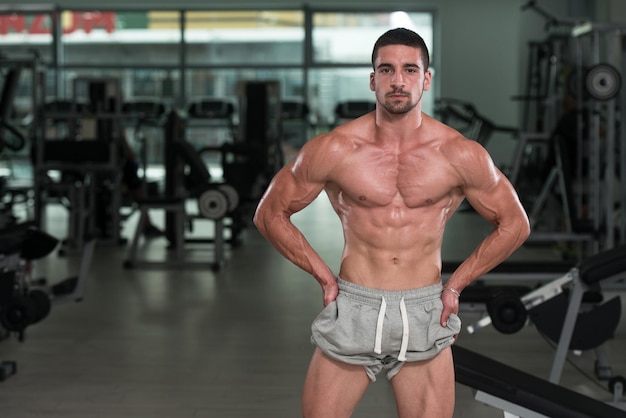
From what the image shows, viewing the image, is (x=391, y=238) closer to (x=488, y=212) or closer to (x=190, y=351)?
(x=488, y=212)

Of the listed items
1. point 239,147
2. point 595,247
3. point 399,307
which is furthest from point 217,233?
point 399,307

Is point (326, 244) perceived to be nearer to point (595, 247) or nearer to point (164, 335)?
point (595, 247)

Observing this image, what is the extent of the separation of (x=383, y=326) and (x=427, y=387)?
0.18 meters

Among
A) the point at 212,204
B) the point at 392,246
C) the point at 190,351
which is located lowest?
the point at 190,351

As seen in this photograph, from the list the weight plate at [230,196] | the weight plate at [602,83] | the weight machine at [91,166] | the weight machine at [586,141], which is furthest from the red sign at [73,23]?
the weight plate at [602,83]

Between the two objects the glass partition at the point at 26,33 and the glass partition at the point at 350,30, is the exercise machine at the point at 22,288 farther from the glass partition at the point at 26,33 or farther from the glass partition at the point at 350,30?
the glass partition at the point at 26,33

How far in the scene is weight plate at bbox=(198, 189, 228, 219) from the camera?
6.48 m

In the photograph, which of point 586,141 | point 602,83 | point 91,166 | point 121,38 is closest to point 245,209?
point 91,166

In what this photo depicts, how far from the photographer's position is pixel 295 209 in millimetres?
2049

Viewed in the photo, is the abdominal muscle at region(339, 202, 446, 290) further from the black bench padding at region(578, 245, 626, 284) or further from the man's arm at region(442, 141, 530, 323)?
the black bench padding at region(578, 245, 626, 284)

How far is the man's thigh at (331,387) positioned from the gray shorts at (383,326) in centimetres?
3

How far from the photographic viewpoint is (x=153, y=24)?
45.8 ft

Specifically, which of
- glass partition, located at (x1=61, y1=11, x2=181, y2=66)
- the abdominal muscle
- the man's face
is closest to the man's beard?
the man's face

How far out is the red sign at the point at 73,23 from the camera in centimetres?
1392
